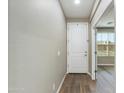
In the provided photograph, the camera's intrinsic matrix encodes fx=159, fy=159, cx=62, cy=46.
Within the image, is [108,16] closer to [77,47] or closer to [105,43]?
[77,47]

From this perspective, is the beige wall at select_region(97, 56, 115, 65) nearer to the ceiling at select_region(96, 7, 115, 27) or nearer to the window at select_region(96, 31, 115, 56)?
the window at select_region(96, 31, 115, 56)

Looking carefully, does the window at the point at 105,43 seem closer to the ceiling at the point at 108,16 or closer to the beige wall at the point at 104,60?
the beige wall at the point at 104,60

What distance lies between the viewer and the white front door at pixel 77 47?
745cm

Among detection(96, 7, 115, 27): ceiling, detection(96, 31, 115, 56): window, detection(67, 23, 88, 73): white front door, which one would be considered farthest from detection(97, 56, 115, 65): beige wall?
detection(96, 7, 115, 27): ceiling

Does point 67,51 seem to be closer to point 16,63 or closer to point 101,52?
point 101,52

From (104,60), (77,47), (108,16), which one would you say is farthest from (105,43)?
(108,16)

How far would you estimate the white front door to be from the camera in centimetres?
745

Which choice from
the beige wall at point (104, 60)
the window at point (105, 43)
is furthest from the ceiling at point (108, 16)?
the beige wall at point (104, 60)

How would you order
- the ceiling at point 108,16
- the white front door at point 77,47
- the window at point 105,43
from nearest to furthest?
1. the ceiling at point 108,16
2. the white front door at point 77,47
3. the window at point 105,43

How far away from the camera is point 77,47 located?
7.52 meters

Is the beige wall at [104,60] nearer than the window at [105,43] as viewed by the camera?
No

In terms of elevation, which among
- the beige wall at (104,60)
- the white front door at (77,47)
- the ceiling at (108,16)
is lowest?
the beige wall at (104,60)

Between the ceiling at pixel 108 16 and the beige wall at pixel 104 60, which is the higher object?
the ceiling at pixel 108 16
